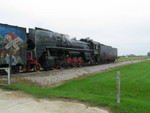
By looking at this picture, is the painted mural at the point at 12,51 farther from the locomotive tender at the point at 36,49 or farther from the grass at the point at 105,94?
the grass at the point at 105,94

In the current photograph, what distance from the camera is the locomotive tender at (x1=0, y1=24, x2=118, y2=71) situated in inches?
470

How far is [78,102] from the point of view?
5566mm

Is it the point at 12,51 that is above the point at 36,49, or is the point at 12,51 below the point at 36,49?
below

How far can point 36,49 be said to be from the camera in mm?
14297

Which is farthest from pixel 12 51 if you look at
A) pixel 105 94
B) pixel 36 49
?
pixel 105 94

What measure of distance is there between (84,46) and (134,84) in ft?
51.4

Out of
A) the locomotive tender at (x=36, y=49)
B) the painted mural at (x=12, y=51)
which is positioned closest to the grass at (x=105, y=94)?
the locomotive tender at (x=36, y=49)

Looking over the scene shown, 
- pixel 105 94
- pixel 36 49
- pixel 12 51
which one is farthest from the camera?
pixel 36 49

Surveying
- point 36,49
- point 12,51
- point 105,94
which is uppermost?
point 36,49

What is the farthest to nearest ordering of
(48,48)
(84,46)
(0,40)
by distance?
1. (84,46)
2. (48,48)
3. (0,40)

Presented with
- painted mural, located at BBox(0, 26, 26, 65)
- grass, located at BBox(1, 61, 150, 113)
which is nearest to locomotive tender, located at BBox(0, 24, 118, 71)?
painted mural, located at BBox(0, 26, 26, 65)

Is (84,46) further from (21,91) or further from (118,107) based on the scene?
(118,107)

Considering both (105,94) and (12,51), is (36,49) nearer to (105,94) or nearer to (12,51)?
(12,51)

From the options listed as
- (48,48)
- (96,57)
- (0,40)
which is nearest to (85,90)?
(0,40)
